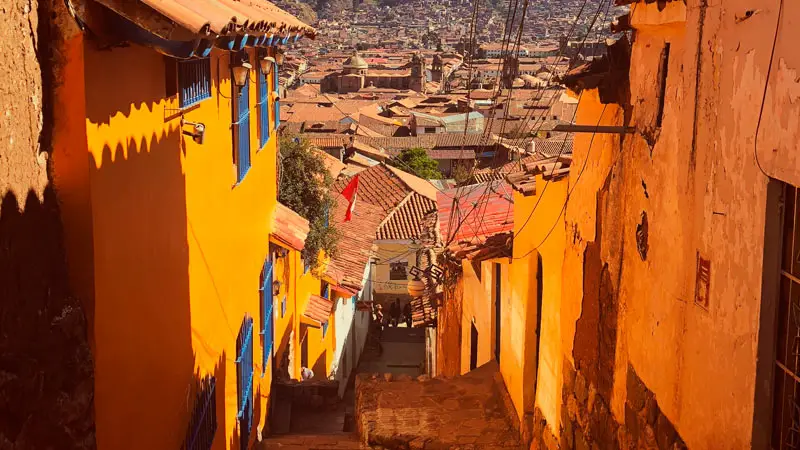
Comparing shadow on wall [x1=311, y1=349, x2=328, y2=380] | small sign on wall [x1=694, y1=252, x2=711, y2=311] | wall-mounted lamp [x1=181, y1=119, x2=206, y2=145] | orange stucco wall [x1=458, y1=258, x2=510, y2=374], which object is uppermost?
wall-mounted lamp [x1=181, y1=119, x2=206, y2=145]

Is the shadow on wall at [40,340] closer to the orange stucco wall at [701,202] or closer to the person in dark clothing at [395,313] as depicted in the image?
the orange stucco wall at [701,202]

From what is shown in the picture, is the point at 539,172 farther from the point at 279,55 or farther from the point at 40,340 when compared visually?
the point at 40,340

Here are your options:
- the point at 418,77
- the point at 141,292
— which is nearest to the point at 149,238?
the point at 141,292

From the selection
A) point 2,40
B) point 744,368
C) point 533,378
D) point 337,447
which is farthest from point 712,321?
point 337,447

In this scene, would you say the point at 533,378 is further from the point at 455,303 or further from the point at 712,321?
the point at 455,303

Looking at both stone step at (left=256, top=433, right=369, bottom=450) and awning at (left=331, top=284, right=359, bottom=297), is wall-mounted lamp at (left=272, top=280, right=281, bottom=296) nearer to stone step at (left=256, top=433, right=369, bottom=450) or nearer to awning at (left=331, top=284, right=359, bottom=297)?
stone step at (left=256, top=433, right=369, bottom=450)

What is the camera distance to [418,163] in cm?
4641

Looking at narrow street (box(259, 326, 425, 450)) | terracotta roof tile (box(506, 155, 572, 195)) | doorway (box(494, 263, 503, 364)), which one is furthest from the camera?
doorway (box(494, 263, 503, 364))

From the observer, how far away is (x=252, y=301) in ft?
36.6

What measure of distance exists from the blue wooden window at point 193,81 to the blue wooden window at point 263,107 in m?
3.50

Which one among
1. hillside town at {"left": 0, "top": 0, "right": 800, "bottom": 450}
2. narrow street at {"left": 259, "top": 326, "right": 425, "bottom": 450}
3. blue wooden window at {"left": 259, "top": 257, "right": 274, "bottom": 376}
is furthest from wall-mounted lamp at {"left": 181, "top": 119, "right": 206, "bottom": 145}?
blue wooden window at {"left": 259, "top": 257, "right": 274, "bottom": 376}

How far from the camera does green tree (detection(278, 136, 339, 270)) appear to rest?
53.3ft

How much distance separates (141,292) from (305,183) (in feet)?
36.0

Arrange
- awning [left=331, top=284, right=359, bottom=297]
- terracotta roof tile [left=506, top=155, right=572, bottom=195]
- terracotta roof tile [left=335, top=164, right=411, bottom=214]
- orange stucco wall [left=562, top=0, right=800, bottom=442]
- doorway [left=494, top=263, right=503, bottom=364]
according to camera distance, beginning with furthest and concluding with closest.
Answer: terracotta roof tile [left=335, top=164, right=411, bottom=214] → awning [left=331, top=284, right=359, bottom=297] → doorway [left=494, top=263, right=503, bottom=364] → terracotta roof tile [left=506, top=155, right=572, bottom=195] → orange stucco wall [left=562, top=0, right=800, bottom=442]
